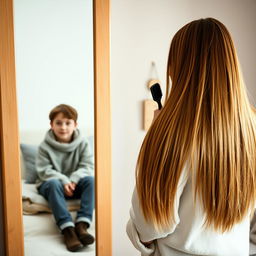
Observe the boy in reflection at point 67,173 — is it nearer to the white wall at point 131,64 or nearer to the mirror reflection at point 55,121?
the mirror reflection at point 55,121

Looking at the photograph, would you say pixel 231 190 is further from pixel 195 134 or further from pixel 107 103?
pixel 107 103

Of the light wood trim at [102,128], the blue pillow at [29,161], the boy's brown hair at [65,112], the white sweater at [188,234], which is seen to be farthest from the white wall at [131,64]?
the white sweater at [188,234]

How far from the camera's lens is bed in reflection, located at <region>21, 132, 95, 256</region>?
120 cm

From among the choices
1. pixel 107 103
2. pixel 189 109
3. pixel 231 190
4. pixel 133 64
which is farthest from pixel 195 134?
pixel 133 64

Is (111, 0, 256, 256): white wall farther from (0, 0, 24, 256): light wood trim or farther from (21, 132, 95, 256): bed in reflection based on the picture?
(0, 0, 24, 256): light wood trim

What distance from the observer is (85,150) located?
1.30 metres

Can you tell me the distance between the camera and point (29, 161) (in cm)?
120

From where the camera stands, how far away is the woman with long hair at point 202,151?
0.70 m

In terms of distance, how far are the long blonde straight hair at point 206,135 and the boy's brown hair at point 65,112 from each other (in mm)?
604

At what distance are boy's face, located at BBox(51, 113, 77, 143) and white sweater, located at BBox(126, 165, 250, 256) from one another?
0.56 meters

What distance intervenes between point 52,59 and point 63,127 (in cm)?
30

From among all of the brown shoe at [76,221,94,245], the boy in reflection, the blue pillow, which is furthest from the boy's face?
the brown shoe at [76,221,94,245]

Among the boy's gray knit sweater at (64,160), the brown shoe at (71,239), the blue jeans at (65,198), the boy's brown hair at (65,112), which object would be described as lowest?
the brown shoe at (71,239)

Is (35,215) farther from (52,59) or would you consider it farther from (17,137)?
(52,59)
